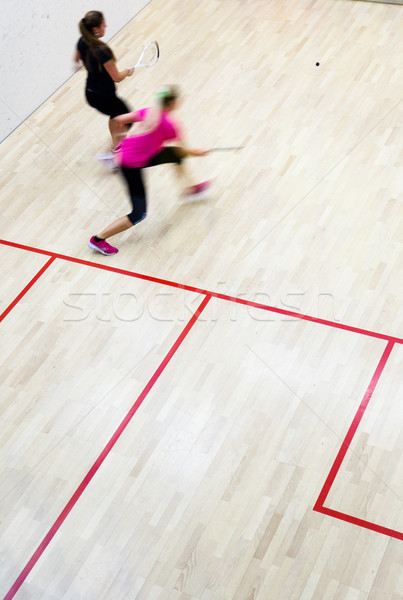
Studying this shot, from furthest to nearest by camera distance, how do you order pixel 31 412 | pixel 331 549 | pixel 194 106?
pixel 194 106, pixel 31 412, pixel 331 549

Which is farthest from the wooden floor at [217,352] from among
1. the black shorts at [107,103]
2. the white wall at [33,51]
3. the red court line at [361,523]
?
the black shorts at [107,103]

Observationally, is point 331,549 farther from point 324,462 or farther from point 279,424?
point 279,424

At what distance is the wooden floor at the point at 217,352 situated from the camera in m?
3.00

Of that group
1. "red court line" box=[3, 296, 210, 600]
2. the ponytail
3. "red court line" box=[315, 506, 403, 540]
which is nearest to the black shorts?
the ponytail

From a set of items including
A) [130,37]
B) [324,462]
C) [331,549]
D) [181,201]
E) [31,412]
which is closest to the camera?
[331,549]

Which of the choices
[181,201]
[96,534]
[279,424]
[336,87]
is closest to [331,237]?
[181,201]

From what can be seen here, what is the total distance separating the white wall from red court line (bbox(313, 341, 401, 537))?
3.28 meters

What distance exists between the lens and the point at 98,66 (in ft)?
14.3

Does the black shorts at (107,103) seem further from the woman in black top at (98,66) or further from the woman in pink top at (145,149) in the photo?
the woman in pink top at (145,149)

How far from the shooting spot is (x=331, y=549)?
295 cm

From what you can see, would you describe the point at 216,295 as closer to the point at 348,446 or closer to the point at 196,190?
the point at 196,190

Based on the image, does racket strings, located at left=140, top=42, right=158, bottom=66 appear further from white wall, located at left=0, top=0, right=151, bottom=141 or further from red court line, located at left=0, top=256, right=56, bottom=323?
red court line, located at left=0, top=256, right=56, bottom=323

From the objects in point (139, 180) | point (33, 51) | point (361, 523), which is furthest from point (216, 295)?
point (33, 51)

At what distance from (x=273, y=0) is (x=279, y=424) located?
452 cm
